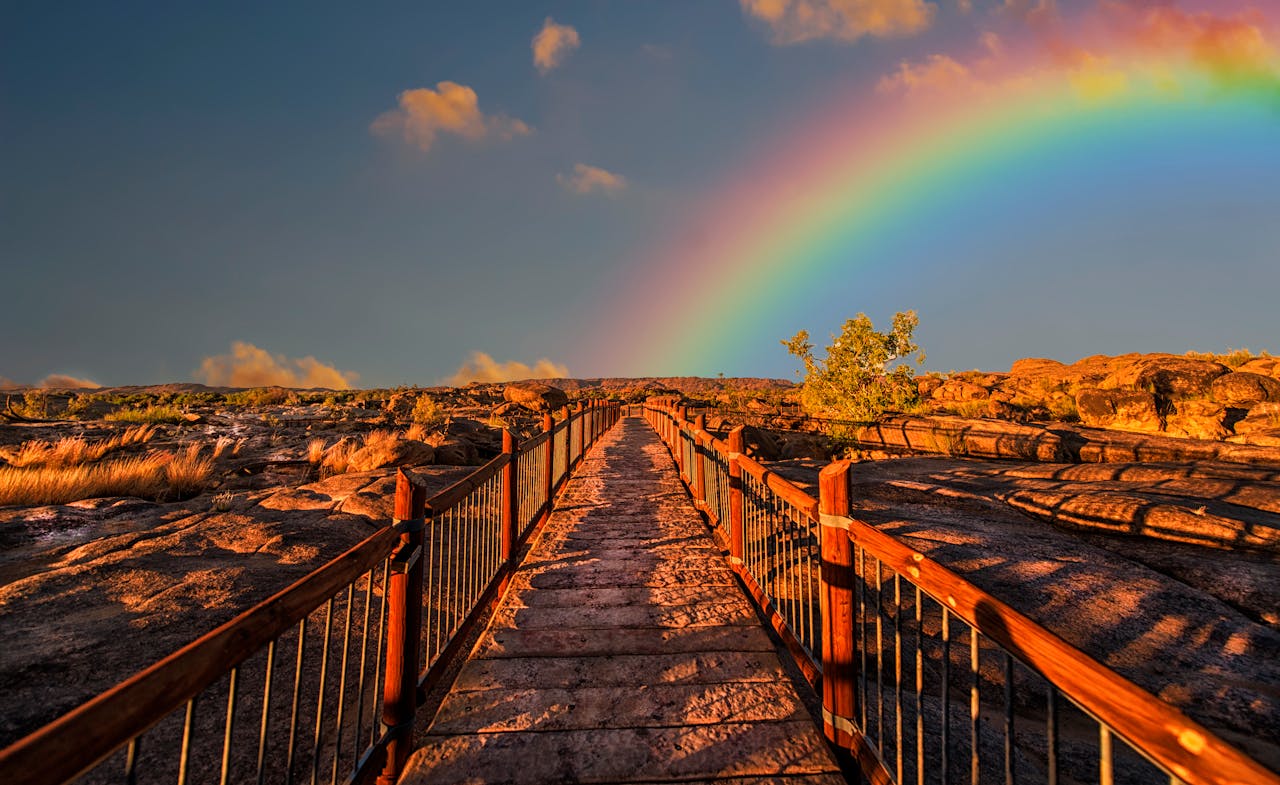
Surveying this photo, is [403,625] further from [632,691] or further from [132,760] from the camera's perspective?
[132,760]

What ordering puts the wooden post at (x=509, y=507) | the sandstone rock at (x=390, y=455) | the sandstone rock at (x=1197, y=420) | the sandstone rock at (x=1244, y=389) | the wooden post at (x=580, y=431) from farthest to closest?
the sandstone rock at (x=1244, y=389) → the sandstone rock at (x=1197, y=420) → the wooden post at (x=580, y=431) → the sandstone rock at (x=390, y=455) → the wooden post at (x=509, y=507)

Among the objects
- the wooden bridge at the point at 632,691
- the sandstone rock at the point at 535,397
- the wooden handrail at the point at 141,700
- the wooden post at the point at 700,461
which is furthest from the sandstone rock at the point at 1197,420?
the sandstone rock at the point at 535,397

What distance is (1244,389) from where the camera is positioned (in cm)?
2023

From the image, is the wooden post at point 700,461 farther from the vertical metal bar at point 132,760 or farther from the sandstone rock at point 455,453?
the sandstone rock at point 455,453

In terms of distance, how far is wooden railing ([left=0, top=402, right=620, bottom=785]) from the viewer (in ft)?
3.61

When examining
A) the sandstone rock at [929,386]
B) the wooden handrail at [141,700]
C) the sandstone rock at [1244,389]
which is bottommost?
the wooden handrail at [141,700]

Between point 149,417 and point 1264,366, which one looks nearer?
point 149,417

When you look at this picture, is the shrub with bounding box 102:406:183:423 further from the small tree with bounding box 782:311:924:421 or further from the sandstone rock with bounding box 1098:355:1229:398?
the sandstone rock with bounding box 1098:355:1229:398

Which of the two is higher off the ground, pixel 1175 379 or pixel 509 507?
pixel 1175 379

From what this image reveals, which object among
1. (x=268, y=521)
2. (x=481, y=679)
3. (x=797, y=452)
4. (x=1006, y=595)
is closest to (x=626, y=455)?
(x=797, y=452)

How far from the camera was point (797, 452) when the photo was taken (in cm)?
1920

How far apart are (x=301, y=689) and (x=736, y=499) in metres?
3.99

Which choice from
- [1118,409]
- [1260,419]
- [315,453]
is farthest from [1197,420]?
[315,453]

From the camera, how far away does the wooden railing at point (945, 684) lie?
Answer: 3.96ft
